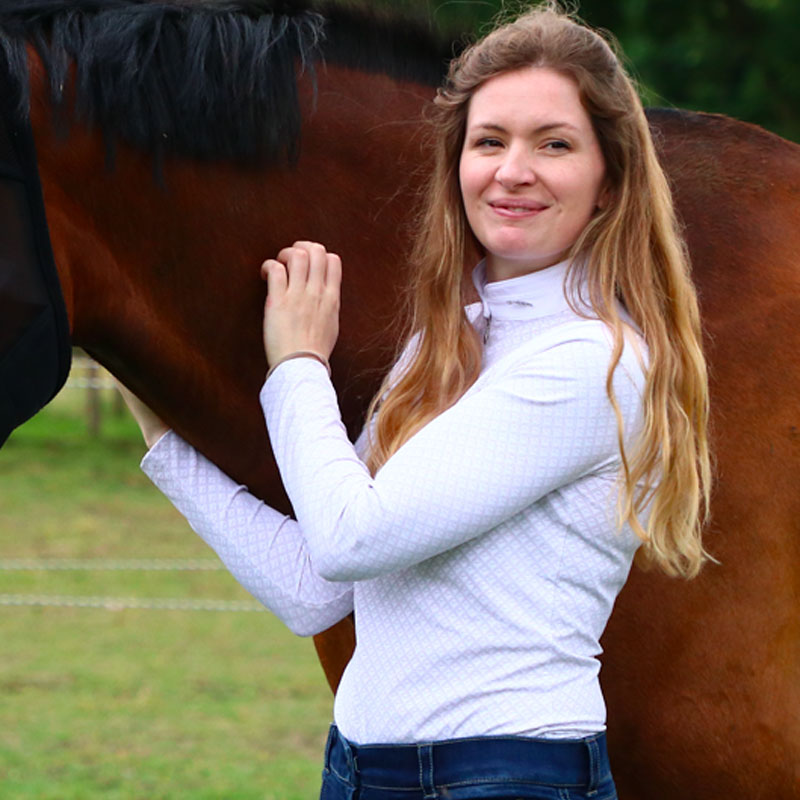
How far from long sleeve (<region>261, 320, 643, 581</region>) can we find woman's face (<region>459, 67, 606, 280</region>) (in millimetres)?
153

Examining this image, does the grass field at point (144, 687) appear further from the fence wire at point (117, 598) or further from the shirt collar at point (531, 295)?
the shirt collar at point (531, 295)

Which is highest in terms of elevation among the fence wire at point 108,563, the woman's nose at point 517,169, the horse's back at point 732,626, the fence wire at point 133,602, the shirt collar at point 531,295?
the woman's nose at point 517,169

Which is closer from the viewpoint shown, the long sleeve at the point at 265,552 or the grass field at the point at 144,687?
the long sleeve at the point at 265,552

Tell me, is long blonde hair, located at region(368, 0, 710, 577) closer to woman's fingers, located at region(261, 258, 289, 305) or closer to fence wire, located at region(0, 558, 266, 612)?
woman's fingers, located at region(261, 258, 289, 305)

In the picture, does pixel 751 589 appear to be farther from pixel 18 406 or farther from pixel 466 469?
pixel 18 406

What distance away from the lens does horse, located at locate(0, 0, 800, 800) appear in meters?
1.57

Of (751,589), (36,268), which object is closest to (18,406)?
(36,268)

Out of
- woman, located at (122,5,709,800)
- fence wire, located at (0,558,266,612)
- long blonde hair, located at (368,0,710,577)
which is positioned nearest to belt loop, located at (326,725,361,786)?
woman, located at (122,5,709,800)

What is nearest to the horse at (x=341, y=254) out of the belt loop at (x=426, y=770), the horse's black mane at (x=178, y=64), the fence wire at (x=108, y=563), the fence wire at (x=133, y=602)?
the horse's black mane at (x=178, y=64)

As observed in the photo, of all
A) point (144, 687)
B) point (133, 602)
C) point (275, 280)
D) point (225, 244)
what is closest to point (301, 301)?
point (275, 280)

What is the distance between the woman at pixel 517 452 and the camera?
1355 millimetres

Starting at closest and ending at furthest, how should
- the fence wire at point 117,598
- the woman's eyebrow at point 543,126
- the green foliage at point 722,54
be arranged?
the woman's eyebrow at point 543,126
the fence wire at point 117,598
the green foliage at point 722,54

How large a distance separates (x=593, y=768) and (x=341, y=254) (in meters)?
0.83

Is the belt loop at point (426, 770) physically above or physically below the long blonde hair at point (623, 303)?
below
